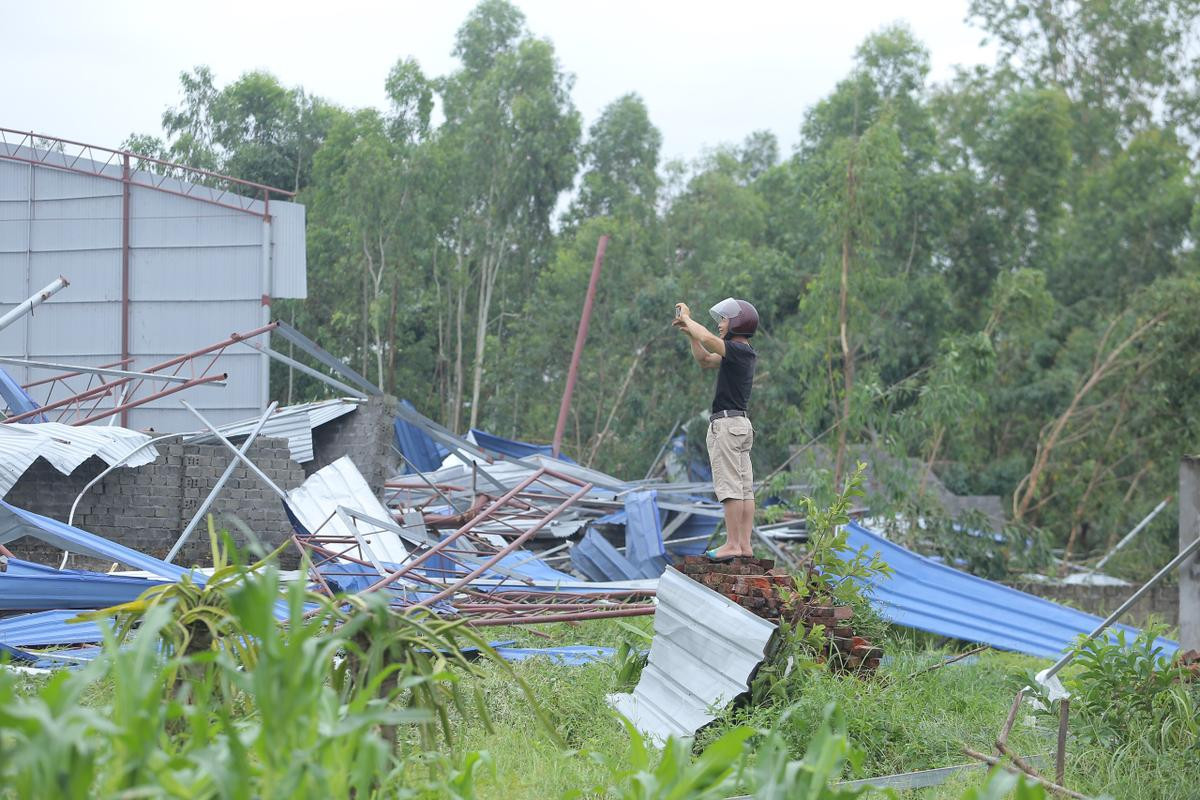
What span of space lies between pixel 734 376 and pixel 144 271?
50.5ft

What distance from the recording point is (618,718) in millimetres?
5766

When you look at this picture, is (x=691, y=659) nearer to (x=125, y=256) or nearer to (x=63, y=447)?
(x=63, y=447)

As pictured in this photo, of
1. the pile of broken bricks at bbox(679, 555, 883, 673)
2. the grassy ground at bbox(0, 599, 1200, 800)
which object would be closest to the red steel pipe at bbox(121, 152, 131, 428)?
the grassy ground at bbox(0, 599, 1200, 800)

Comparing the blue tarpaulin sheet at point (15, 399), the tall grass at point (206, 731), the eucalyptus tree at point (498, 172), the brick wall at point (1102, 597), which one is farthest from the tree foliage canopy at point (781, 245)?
the tall grass at point (206, 731)

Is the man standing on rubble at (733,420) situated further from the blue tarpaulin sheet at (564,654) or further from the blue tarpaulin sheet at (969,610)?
the blue tarpaulin sheet at (969,610)

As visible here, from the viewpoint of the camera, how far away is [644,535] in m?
12.1

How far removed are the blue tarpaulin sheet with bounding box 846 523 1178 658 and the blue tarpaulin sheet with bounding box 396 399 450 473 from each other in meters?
7.05

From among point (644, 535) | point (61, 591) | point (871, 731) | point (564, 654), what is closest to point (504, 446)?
point (644, 535)

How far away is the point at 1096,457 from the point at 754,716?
1534cm

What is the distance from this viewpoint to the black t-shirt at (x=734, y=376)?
6.49 metres

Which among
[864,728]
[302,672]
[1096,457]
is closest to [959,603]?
[864,728]

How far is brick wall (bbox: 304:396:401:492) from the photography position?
484 inches

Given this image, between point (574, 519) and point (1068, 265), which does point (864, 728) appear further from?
point (1068, 265)

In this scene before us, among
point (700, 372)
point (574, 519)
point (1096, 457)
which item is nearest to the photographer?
point (574, 519)
